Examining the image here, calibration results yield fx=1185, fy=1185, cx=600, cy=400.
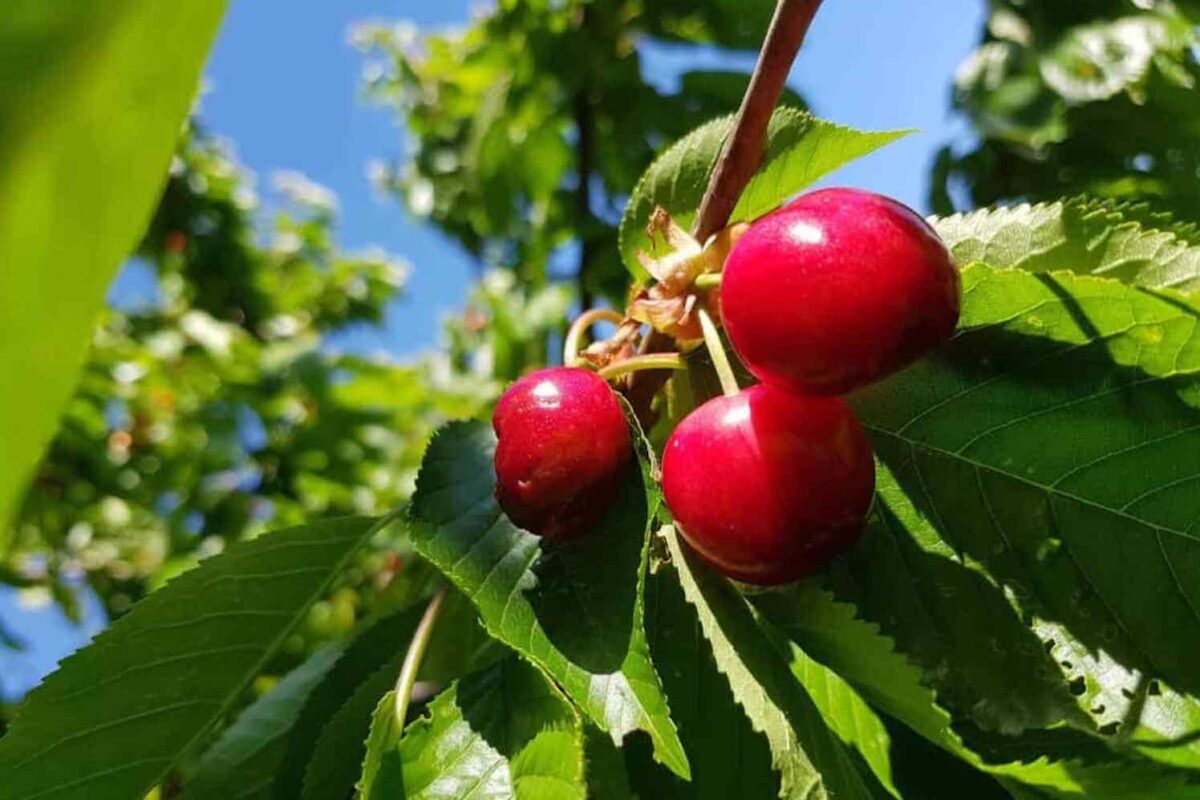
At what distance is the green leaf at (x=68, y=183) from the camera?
18cm

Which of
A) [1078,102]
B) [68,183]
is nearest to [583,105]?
[1078,102]

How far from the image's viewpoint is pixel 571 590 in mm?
815

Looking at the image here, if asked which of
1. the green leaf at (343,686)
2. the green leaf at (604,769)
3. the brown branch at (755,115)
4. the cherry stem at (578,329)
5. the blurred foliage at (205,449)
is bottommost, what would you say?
the blurred foliage at (205,449)

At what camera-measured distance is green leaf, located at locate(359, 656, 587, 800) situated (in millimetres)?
821

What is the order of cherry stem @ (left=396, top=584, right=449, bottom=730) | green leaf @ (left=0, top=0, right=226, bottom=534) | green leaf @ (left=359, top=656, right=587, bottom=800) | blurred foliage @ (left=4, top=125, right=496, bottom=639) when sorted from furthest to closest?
1. blurred foliage @ (left=4, top=125, right=496, bottom=639)
2. cherry stem @ (left=396, top=584, right=449, bottom=730)
3. green leaf @ (left=359, top=656, right=587, bottom=800)
4. green leaf @ (left=0, top=0, right=226, bottom=534)

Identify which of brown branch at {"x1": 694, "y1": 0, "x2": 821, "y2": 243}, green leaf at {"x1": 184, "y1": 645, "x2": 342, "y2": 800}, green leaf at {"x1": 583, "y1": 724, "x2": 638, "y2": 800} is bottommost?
green leaf at {"x1": 184, "y1": 645, "x2": 342, "y2": 800}

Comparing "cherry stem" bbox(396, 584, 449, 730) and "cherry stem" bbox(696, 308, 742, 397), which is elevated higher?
"cherry stem" bbox(696, 308, 742, 397)

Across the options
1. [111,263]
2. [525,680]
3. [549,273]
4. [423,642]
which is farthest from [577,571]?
[549,273]

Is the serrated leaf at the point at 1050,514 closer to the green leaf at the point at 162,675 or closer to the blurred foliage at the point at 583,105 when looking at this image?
the green leaf at the point at 162,675

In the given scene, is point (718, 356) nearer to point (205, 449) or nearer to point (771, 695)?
point (771, 695)

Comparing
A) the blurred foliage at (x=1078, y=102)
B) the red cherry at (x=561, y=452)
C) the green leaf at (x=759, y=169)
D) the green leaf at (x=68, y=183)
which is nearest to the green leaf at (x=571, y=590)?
the red cherry at (x=561, y=452)

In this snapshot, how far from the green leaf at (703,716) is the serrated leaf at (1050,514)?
121 millimetres

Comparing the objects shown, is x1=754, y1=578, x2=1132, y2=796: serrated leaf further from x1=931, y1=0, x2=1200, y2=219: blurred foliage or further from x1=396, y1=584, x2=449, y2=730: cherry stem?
x1=931, y1=0, x2=1200, y2=219: blurred foliage

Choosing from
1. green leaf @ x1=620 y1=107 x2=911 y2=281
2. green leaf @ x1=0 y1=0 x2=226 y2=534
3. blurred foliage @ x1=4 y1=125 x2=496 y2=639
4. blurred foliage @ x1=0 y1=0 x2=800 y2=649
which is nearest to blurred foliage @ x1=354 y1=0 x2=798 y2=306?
blurred foliage @ x1=0 y1=0 x2=800 y2=649
